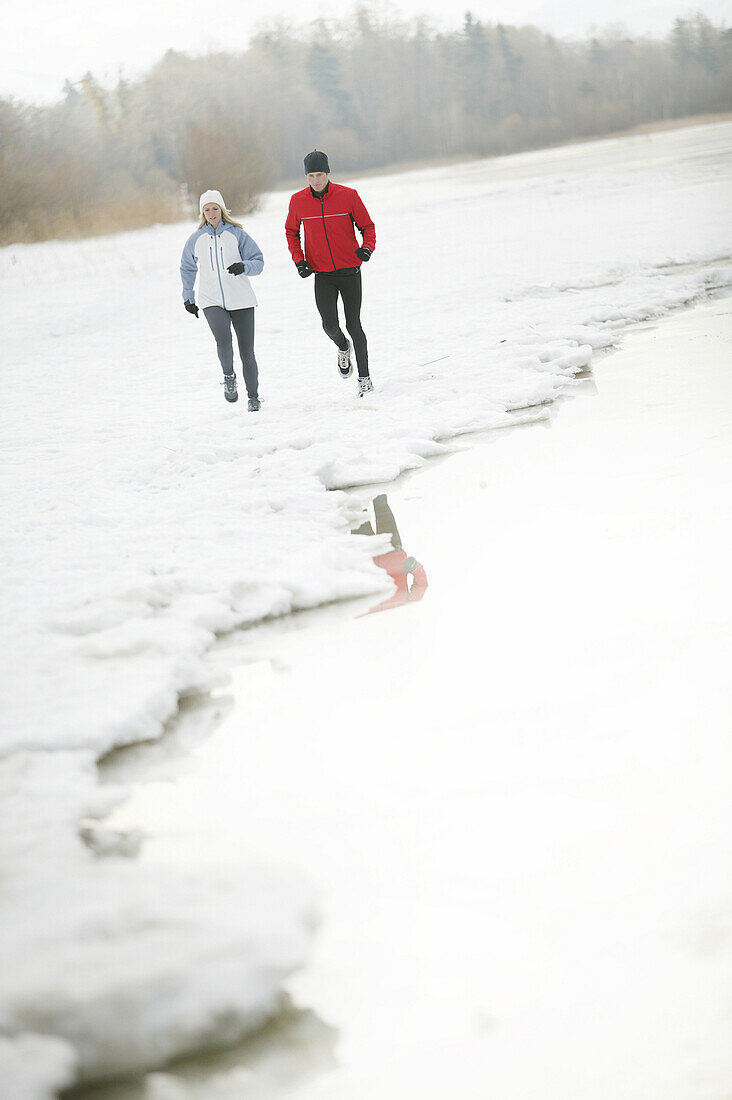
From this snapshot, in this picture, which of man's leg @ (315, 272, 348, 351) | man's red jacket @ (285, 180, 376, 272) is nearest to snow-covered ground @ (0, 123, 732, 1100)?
man's leg @ (315, 272, 348, 351)

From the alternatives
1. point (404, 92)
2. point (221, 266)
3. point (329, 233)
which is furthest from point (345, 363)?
point (404, 92)

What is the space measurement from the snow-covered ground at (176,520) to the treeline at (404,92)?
4316cm

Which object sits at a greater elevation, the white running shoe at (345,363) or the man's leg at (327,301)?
the man's leg at (327,301)

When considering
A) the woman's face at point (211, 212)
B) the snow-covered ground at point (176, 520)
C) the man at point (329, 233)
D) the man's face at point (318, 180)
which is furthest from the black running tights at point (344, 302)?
the woman's face at point (211, 212)

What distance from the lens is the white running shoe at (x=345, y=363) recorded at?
8.43m

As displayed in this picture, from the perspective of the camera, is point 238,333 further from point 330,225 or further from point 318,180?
point 318,180

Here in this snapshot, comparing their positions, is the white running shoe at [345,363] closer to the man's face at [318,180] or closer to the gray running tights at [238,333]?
the gray running tights at [238,333]

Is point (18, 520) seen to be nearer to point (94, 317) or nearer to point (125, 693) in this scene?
point (125, 693)

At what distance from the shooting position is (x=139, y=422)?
839 cm

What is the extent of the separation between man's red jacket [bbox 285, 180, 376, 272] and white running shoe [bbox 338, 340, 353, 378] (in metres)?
0.93

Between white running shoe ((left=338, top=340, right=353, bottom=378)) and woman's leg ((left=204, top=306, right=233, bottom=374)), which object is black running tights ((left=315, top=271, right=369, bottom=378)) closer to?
white running shoe ((left=338, top=340, right=353, bottom=378))

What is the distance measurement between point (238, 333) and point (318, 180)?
4.38 feet

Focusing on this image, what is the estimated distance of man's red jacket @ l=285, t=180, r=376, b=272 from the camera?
745 cm

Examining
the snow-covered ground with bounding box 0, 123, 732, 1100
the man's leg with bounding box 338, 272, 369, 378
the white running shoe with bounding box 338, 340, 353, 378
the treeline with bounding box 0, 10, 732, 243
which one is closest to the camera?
the snow-covered ground with bounding box 0, 123, 732, 1100
